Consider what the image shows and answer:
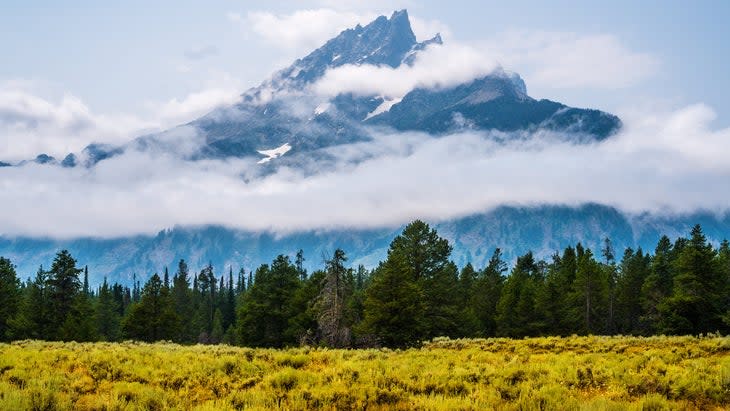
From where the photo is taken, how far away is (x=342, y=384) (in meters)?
13.0

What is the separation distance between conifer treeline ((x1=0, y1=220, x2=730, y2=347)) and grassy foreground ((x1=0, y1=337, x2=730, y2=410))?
23084 mm

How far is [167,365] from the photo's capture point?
16484 mm

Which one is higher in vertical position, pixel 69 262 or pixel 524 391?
pixel 69 262

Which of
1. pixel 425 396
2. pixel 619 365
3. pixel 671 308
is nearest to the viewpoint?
pixel 425 396

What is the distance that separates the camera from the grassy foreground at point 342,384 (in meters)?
11.1

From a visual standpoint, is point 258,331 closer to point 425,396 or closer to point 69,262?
point 69,262

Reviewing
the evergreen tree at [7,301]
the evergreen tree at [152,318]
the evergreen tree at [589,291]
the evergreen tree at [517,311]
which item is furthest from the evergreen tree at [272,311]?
the evergreen tree at [589,291]

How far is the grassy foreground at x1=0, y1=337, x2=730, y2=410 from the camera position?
11.1m

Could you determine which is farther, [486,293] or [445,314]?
[486,293]

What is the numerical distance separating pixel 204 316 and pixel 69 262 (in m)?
51.4

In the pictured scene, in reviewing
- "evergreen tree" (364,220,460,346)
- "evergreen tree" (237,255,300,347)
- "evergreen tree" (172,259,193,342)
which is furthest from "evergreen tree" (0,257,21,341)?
"evergreen tree" (364,220,460,346)

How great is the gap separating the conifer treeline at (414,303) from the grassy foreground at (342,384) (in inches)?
909

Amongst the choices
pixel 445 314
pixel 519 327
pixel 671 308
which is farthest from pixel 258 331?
pixel 671 308

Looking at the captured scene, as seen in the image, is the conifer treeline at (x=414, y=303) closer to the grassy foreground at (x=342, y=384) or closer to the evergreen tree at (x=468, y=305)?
the evergreen tree at (x=468, y=305)
